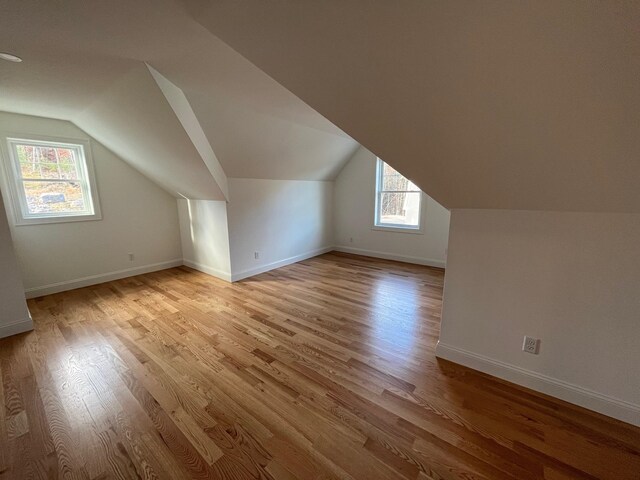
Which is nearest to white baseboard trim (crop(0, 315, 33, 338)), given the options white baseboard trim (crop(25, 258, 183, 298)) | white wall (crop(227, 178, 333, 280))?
white baseboard trim (crop(25, 258, 183, 298))

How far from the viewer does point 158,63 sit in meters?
1.95

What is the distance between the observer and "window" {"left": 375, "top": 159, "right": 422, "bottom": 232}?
482 centimetres

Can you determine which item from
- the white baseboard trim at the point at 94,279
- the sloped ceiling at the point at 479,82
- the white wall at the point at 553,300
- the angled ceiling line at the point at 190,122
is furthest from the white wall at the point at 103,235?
the white wall at the point at 553,300

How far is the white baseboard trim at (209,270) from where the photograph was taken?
398cm

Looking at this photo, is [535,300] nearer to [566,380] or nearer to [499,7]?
[566,380]

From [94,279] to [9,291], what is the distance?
4.99 ft

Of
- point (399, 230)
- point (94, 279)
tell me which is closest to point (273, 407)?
point (94, 279)

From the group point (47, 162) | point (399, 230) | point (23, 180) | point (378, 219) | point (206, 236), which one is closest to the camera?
point (23, 180)

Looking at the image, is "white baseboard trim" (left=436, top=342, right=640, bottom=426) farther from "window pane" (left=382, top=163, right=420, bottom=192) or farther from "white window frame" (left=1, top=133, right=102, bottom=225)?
"white window frame" (left=1, top=133, right=102, bottom=225)

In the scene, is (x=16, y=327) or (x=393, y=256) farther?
(x=393, y=256)

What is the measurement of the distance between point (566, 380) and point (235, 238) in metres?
3.75

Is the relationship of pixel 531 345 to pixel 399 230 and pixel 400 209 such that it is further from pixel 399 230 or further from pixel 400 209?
pixel 400 209

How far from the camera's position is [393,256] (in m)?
5.09

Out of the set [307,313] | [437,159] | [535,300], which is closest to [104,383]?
[307,313]
